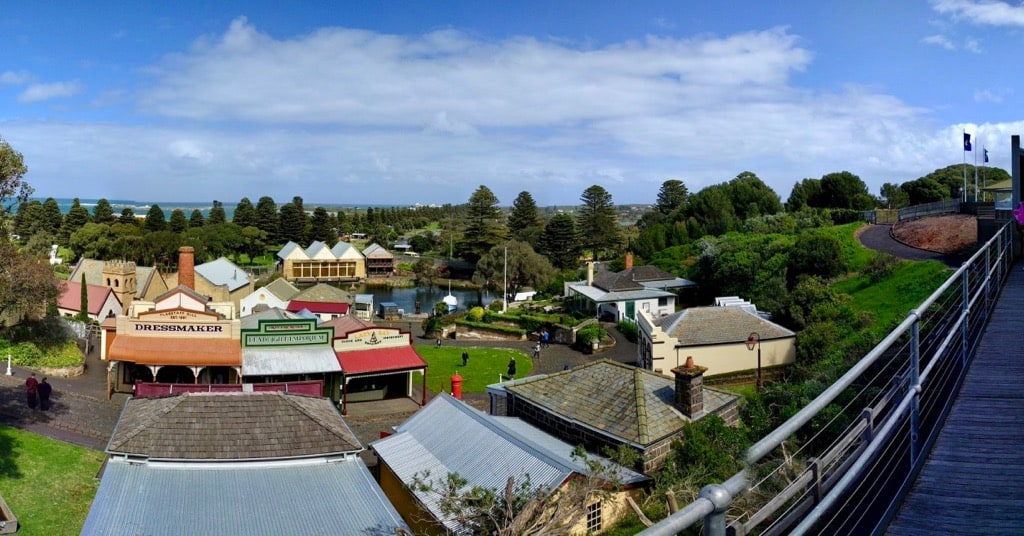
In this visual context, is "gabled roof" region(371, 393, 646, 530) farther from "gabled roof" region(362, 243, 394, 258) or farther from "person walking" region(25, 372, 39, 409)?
"gabled roof" region(362, 243, 394, 258)

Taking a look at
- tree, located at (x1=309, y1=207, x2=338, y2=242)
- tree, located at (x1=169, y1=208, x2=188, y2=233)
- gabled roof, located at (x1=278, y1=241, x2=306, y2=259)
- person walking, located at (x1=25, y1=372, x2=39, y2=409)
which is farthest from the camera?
tree, located at (x1=309, y1=207, x2=338, y2=242)

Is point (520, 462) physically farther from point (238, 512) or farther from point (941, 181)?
point (941, 181)

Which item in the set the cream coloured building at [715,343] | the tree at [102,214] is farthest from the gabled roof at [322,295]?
the tree at [102,214]

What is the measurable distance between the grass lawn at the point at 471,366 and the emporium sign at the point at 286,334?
16.2ft

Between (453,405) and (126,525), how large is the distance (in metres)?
7.25

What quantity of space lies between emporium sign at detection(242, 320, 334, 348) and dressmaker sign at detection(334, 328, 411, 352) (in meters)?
0.53

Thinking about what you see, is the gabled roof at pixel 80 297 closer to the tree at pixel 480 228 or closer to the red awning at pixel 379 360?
the red awning at pixel 379 360

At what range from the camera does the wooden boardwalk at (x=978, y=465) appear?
12.8ft

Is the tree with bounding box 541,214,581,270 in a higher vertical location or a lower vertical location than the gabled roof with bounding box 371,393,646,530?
higher

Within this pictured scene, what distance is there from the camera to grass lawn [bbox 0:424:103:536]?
14031 mm

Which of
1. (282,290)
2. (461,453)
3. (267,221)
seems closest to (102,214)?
(267,221)

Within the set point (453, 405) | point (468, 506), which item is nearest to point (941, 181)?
point (453, 405)

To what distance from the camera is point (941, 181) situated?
6397cm

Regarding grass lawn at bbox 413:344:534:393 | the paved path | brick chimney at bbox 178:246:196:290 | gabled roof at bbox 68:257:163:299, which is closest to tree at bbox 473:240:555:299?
grass lawn at bbox 413:344:534:393
